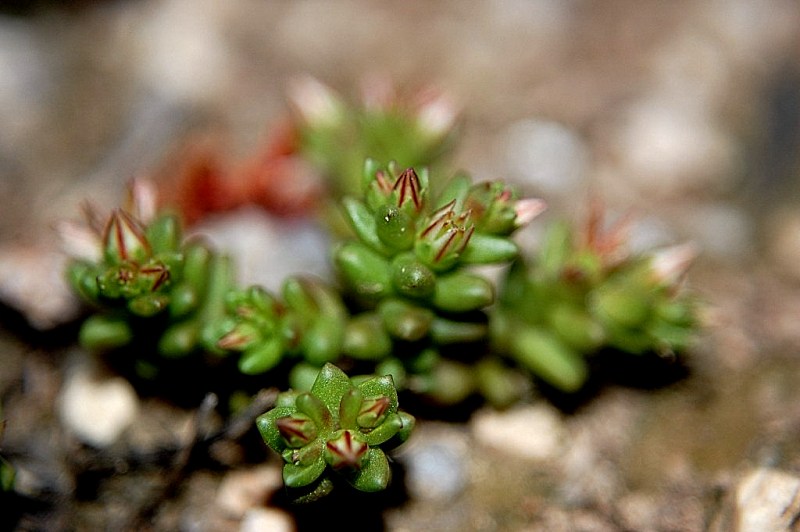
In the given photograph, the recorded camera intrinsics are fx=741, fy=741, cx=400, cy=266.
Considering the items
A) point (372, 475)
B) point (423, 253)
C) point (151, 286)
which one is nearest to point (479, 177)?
point (423, 253)

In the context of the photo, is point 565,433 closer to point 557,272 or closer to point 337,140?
point 557,272

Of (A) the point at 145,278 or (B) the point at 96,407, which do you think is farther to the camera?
(B) the point at 96,407

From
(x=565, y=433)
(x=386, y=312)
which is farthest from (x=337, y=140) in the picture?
(x=565, y=433)

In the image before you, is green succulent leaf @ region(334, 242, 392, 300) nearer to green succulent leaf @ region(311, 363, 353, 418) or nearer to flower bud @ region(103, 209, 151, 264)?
green succulent leaf @ region(311, 363, 353, 418)

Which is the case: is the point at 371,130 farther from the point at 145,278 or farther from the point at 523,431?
the point at 523,431

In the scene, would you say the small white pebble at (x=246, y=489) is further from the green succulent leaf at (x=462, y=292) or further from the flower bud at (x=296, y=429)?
the green succulent leaf at (x=462, y=292)
